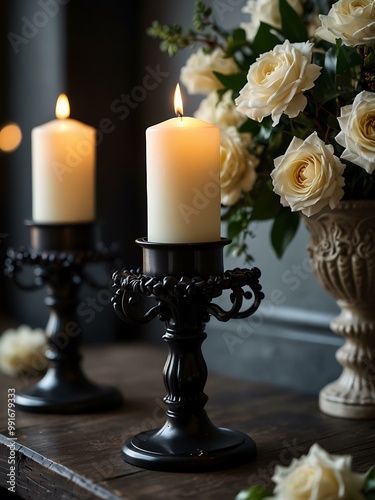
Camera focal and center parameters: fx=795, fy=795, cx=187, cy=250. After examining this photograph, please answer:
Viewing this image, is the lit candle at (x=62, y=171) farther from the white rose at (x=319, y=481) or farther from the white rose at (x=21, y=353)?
the white rose at (x=319, y=481)

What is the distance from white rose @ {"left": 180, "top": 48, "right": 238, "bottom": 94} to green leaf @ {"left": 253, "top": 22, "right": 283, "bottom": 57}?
87mm

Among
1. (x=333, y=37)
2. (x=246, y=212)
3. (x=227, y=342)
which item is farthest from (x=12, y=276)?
(x=333, y=37)

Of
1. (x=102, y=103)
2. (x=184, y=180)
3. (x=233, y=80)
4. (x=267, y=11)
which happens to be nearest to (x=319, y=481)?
(x=184, y=180)

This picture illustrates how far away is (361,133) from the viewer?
2.90ft

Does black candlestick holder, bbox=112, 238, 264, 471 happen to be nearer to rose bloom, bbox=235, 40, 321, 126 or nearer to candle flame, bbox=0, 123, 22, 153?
rose bloom, bbox=235, 40, 321, 126

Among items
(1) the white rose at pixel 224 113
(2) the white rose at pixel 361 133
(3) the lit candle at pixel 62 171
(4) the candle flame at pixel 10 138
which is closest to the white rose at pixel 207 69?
(1) the white rose at pixel 224 113

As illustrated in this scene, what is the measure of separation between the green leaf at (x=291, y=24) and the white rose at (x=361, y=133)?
19cm

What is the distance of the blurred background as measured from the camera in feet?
5.00

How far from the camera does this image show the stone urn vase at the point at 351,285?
3.30 ft

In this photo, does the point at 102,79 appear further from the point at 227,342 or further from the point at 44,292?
the point at 227,342

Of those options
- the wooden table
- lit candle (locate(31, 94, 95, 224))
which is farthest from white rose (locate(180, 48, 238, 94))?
the wooden table

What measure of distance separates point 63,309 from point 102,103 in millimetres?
568

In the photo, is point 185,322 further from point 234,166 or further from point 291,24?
point 291,24

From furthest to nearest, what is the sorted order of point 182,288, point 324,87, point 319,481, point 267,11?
point 267,11
point 324,87
point 182,288
point 319,481
